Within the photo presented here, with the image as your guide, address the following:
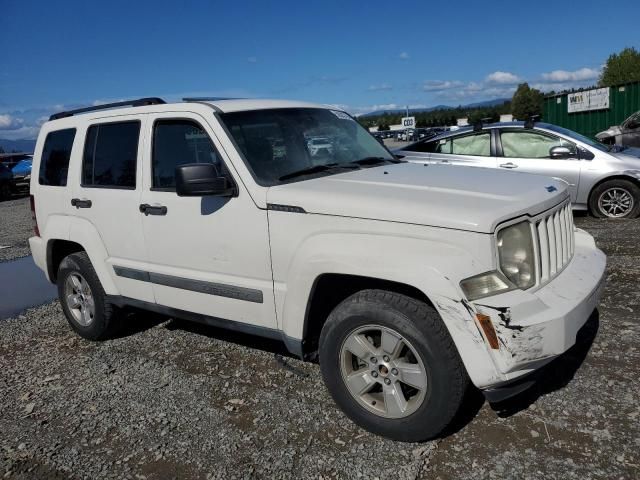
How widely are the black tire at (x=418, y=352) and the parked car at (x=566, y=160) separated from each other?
19.5 feet

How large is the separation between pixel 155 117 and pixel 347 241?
198 cm

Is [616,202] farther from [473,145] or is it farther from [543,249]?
[543,249]

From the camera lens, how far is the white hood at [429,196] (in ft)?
9.40

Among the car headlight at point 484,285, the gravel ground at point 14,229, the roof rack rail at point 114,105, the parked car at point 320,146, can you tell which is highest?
the roof rack rail at point 114,105

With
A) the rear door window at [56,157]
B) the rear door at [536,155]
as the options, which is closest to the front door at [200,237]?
the rear door window at [56,157]

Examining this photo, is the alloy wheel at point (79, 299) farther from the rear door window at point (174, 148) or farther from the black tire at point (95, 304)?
the rear door window at point (174, 148)

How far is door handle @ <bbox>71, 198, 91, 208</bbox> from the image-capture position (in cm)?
466

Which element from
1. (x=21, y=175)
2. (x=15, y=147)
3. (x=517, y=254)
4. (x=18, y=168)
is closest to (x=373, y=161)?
(x=517, y=254)

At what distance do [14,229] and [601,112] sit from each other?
2065 centimetres

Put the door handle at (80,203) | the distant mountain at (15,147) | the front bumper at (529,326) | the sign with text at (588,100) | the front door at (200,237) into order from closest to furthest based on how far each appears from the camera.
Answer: the front bumper at (529,326) → the front door at (200,237) → the door handle at (80,203) → the sign with text at (588,100) → the distant mountain at (15,147)

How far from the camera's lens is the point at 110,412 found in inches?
150

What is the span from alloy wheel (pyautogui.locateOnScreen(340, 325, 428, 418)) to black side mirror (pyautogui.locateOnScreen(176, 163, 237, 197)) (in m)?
1.24

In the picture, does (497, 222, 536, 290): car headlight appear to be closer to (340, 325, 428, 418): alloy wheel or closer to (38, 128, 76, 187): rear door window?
(340, 325, 428, 418): alloy wheel

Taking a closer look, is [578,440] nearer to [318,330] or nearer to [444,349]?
[444,349]
